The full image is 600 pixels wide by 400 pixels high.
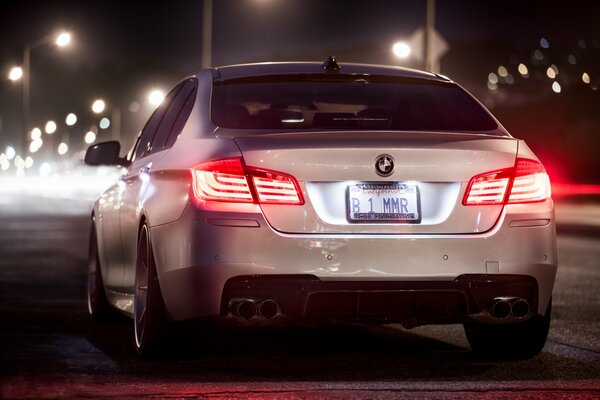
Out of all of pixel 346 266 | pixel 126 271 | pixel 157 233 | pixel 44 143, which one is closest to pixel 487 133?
pixel 346 266

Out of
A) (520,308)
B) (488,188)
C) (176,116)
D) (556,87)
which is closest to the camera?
(488,188)

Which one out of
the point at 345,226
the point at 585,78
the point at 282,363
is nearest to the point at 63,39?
the point at 282,363

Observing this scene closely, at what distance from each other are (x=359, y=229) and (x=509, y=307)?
937 mm

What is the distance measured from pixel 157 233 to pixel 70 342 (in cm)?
166

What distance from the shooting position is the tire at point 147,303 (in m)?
7.51

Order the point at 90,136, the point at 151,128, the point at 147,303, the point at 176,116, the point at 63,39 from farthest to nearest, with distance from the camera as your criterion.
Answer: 1. the point at 90,136
2. the point at 63,39
3. the point at 151,128
4. the point at 176,116
5. the point at 147,303

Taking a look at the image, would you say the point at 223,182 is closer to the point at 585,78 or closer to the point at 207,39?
the point at 207,39

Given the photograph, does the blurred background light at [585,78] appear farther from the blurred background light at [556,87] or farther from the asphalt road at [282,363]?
the asphalt road at [282,363]

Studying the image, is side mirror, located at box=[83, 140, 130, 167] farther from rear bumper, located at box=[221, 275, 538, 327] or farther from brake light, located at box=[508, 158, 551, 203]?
brake light, located at box=[508, 158, 551, 203]

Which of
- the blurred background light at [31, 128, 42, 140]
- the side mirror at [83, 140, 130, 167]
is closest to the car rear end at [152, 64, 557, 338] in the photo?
the side mirror at [83, 140, 130, 167]

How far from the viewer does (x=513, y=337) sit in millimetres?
8055

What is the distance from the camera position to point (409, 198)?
703 centimetres

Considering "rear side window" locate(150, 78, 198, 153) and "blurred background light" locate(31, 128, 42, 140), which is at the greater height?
"rear side window" locate(150, 78, 198, 153)

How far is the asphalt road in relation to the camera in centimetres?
674
